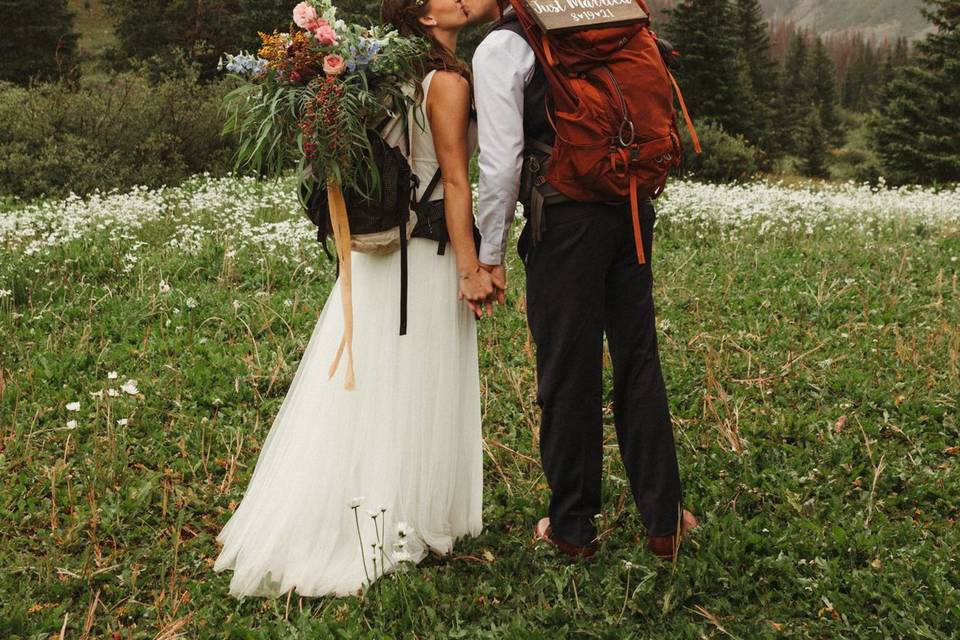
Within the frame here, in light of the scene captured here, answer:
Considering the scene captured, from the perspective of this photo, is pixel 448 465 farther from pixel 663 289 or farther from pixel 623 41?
pixel 663 289

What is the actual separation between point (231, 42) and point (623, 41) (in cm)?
3828

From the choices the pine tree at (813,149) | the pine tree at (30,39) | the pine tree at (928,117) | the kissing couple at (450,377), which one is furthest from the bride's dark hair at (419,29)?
the pine tree at (813,149)

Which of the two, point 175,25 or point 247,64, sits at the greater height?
point 175,25

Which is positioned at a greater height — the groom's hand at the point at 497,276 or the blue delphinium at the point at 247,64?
the blue delphinium at the point at 247,64

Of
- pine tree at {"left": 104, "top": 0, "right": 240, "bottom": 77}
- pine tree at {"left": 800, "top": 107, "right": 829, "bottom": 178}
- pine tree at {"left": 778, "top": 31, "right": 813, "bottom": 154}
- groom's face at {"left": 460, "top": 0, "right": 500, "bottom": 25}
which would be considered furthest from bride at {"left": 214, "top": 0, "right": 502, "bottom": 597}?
pine tree at {"left": 778, "top": 31, "right": 813, "bottom": 154}

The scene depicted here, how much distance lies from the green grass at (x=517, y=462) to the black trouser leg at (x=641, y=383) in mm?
326

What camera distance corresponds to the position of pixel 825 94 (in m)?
61.3

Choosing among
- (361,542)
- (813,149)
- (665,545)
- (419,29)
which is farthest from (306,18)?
(813,149)

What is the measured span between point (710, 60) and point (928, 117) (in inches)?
302

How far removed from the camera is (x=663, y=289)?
7359 mm

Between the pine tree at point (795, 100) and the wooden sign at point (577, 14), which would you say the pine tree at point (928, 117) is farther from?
the wooden sign at point (577, 14)

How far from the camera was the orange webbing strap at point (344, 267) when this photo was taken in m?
3.13

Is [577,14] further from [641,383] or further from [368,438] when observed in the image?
[368,438]

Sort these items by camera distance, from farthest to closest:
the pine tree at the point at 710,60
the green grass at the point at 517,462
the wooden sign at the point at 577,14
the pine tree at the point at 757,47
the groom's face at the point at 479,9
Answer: the pine tree at the point at 757,47 → the pine tree at the point at 710,60 → the green grass at the point at 517,462 → the groom's face at the point at 479,9 → the wooden sign at the point at 577,14
